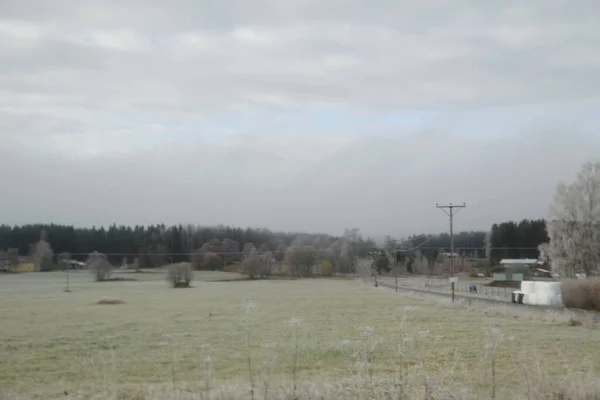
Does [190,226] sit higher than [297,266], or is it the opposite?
[190,226]

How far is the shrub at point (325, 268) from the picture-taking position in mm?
138750

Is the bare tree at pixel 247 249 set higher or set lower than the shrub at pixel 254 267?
→ higher

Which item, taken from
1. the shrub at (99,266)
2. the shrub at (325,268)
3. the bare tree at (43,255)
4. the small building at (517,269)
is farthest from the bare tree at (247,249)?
the bare tree at (43,255)

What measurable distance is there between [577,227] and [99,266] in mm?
63957

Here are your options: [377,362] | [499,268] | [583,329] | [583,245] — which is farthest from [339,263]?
[377,362]

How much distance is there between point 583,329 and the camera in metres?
26.1

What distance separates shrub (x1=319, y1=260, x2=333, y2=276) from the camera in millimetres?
138750

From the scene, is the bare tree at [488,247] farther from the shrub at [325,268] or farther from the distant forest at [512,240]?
the shrub at [325,268]

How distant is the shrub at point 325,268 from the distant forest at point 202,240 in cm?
1041

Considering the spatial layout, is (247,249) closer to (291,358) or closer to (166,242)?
(166,242)

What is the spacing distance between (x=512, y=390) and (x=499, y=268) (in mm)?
119018

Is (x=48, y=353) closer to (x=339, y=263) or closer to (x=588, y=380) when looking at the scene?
(x=588, y=380)

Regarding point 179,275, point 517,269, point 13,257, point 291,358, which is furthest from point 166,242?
point 291,358

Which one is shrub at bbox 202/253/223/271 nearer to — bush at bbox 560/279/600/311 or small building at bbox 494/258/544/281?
small building at bbox 494/258/544/281
